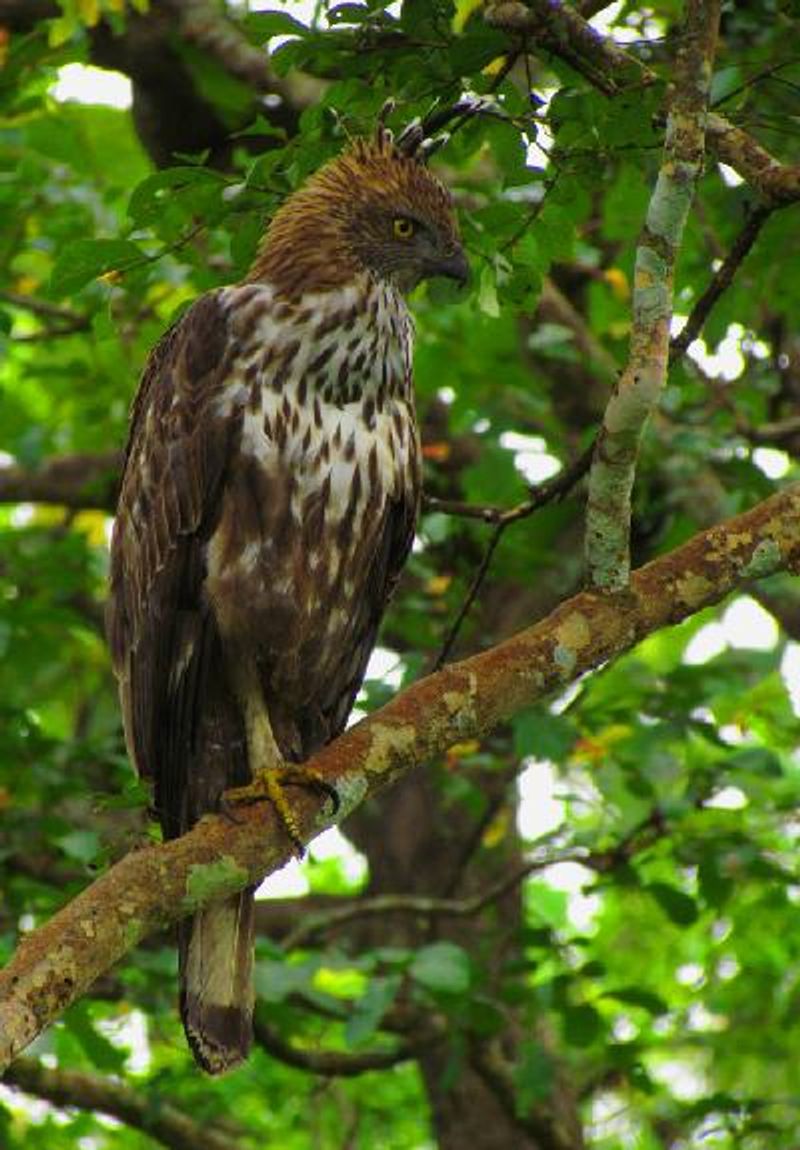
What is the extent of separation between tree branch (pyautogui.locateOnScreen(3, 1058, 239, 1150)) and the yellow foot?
7.41ft

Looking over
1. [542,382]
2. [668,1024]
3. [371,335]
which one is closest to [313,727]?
[371,335]

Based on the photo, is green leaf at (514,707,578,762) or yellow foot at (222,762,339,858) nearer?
yellow foot at (222,762,339,858)

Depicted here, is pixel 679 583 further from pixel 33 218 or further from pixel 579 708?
pixel 33 218

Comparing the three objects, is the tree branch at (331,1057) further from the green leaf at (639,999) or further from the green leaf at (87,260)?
the green leaf at (87,260)

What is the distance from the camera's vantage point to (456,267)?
17.0 feet

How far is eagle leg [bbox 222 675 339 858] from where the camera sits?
4.38 metres

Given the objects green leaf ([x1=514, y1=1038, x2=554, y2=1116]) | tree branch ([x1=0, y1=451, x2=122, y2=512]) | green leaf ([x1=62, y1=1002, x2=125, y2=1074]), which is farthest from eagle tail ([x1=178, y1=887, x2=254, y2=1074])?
tree branch ([x1=0, y1=451, x2=122, y2=512])

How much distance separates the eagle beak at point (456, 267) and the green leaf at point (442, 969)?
2.04m

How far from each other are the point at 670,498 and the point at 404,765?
9.98 feet

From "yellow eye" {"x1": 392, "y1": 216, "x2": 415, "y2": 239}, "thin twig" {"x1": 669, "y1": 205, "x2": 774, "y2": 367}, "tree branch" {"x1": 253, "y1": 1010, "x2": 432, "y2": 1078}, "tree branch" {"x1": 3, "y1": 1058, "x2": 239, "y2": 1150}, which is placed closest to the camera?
"thin twig" {"x1": 669, "y1": 205, "x2": 774, "y2": 367}

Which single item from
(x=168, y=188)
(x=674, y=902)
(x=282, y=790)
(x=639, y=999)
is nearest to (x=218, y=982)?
(x=282, y=790)

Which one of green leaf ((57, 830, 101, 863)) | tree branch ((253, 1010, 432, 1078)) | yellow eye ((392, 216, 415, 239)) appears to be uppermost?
yellow eye ((392, 216, 415, 239))

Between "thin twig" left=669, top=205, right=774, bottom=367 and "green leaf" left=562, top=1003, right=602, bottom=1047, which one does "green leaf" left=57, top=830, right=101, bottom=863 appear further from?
"thin twig" left=669, top=205, right=774, bottom=367

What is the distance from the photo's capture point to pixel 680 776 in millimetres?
6906
